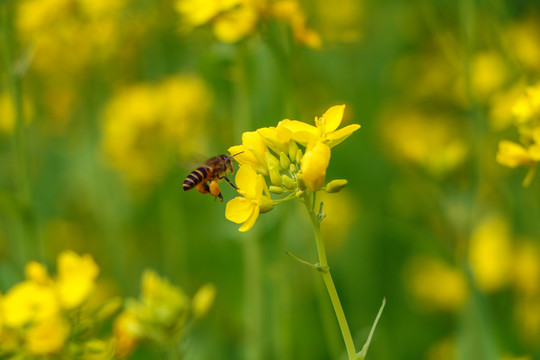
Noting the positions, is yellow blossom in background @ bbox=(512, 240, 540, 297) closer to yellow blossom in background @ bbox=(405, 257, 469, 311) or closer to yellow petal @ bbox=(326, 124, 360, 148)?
yellow blossom in background @ bbox=(405, 257, 469, 311)

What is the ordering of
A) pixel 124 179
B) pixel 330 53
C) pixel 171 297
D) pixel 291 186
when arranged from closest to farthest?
pixel 291 186, pixel 171 297, pixel 330 53, pixel 124 179

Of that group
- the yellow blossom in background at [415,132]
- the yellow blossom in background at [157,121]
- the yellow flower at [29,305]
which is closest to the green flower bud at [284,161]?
the yellow flower at [29,305]

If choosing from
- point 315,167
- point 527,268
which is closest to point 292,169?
point 315,167

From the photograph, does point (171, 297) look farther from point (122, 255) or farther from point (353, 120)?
point (353, 120)

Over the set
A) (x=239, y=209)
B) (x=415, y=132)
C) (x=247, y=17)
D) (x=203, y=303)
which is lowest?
(x=415, y=132)

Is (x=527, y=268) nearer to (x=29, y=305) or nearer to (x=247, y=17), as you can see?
(x=247, y=17)

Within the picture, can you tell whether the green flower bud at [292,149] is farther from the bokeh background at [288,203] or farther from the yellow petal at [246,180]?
the bokeh background at [288,203]

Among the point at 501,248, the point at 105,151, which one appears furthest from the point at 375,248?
the point at 105,151
